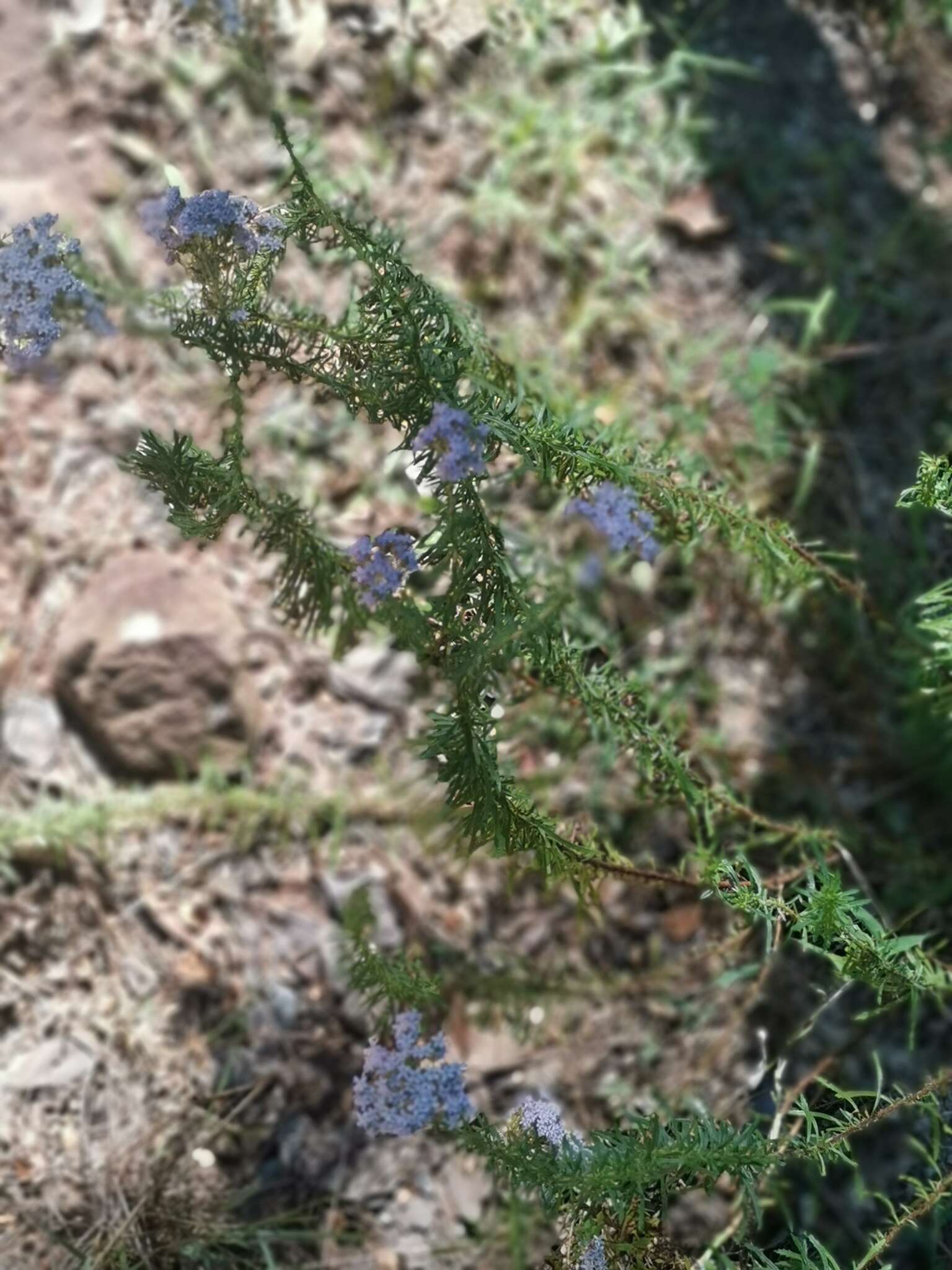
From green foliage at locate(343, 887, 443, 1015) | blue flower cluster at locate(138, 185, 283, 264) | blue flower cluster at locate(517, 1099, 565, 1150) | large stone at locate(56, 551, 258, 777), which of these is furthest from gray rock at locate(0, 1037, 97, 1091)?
blue flower cluster at locate(138, 185, 283, 264)

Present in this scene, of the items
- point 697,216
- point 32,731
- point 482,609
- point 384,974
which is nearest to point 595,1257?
point 384,974

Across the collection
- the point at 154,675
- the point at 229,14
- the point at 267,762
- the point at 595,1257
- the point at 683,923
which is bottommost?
the point at 683,923

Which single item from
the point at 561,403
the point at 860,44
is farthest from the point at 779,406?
the point at 860,44

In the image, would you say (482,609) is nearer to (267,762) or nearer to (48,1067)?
(267,762)

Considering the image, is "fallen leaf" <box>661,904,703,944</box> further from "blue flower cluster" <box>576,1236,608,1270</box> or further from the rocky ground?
"blue flower cluster" <box>576,1236,608,1270</box>

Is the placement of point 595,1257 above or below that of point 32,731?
below

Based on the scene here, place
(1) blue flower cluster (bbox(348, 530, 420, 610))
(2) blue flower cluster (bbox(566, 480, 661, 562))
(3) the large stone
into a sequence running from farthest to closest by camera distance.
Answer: (3) the large stone < (2) blue flower cluster (bbox(566, 480, 661, 562)) < (1) blue flower cluster (bbox(348, 530, 420, 610))

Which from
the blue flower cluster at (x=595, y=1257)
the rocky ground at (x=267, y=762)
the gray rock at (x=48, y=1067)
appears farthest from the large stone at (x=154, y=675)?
the blue flower cluster at (x=595, y=1257)
